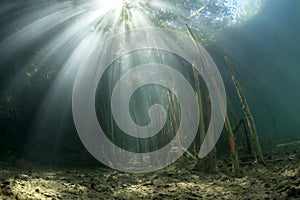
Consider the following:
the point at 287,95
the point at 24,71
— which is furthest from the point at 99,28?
the point at 287,95

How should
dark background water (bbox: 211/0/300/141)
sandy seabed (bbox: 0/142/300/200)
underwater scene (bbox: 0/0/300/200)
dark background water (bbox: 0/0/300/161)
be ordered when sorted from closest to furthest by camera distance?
sandy seabed (bbox: 0/142/300/200) → underwater scene (bbox: 0/0/300/200) → dark background water (bbox: 0/0/300/161) → dark background water (bbox: 211/0/300/141)

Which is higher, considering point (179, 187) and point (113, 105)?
point (113, 105)

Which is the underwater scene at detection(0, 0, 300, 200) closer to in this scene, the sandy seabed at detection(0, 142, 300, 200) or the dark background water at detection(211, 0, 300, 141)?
the sandy seabed at detection(0, 142, 300, 200)

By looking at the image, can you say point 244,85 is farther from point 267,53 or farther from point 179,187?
point 179,187

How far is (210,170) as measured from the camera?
532 cm

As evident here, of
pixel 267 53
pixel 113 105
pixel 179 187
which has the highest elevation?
pixel 267 53

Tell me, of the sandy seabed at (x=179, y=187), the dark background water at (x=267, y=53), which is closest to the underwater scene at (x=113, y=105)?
the sandy seabed at (x=179, y=187)

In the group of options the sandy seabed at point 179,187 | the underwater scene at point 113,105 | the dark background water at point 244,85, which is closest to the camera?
the sandy seabed at point 179,187

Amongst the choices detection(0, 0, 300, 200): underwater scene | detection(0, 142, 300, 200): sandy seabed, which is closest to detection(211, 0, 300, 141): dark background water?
detection(0, 0, 300, 200): underwater scene

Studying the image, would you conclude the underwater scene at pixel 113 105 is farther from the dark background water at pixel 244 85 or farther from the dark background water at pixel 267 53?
the dark background water at pixel 267 53

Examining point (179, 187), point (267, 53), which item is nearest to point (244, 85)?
point (267, 53)

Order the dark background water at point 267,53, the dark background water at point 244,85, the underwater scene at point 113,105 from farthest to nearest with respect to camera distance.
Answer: the dark background water at point 267,53
the dark background water at point 244,85
the underwater scene at point 113,105

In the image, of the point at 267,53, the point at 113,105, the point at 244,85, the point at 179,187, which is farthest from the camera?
the point at 267,53

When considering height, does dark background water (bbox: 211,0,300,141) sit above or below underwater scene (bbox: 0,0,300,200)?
above
